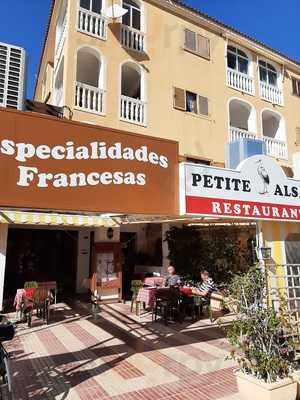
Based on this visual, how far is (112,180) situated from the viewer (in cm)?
620

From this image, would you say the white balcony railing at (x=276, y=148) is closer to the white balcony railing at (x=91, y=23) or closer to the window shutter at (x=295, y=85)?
the window shutter at (x=295, y=85)

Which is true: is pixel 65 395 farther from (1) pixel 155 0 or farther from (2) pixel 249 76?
(2) pixel 249 76

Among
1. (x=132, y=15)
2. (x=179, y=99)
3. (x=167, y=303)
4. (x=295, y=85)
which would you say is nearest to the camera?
(x=167, y=303)

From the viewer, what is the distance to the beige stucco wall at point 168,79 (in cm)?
1566

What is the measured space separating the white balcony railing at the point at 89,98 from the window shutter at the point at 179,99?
169 inches

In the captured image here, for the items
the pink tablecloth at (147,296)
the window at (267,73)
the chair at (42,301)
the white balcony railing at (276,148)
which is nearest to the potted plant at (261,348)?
the pink tablecloth at (147,296)

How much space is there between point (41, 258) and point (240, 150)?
13.5 m

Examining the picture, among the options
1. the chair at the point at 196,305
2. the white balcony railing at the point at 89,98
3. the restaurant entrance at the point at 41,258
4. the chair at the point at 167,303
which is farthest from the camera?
the restaurant entrance at the point at 41,258

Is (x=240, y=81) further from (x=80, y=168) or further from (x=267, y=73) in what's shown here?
(x=80, y=168)

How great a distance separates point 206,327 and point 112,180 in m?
7.49

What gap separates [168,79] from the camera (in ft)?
59.6

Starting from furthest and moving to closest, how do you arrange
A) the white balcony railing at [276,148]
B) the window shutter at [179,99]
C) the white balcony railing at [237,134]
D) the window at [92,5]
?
the white balcony railing at [276,148] < the white balcony railing at [237,134] < the window shutter at [179,99] < the window at [92,5]

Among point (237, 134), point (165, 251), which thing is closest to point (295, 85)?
point (237, 134)

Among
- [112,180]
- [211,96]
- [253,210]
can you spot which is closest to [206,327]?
[253,210]
